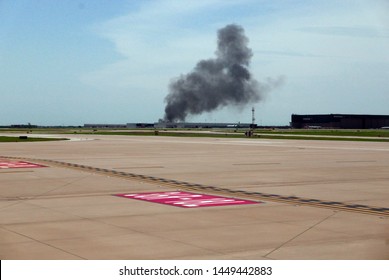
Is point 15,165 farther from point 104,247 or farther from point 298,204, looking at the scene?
point 104,247

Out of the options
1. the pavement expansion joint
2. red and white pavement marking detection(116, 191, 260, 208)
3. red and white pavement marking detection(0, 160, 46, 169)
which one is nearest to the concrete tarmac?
the pavement expansion joint

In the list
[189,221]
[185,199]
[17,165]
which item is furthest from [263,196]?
[17,165]

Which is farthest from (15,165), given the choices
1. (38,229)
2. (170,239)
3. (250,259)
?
(250,259)

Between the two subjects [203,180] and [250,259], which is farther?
[203,180]

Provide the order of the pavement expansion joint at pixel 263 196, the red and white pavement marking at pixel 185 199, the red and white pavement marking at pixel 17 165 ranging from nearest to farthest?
1. the pavement expansion joint at pixel 263 196
2. the red and white pavement marking at pixel 185 199
3. the red and white pavement marking at pixel 17 165

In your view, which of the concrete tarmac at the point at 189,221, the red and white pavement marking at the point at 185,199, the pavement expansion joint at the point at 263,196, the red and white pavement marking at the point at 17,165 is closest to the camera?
the concrete tarmac at the point at 189,221

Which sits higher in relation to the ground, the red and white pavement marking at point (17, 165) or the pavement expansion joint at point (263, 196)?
the pavement expansion joint at point (263, 196)

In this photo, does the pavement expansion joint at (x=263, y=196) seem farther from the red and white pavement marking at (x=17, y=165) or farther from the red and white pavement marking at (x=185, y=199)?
the red and white pavement marking at (x=17, y=165)

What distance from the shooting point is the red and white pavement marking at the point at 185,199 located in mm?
21281

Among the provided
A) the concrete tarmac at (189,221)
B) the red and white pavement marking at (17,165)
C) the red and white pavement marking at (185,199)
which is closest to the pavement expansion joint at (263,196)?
the concrete tarmac at (189,221)

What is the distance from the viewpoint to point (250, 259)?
12.3 meters

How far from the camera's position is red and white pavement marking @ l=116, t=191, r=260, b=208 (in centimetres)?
2128

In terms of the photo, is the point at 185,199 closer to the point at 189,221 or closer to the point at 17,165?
the point at 189,221

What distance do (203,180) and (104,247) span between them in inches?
670
